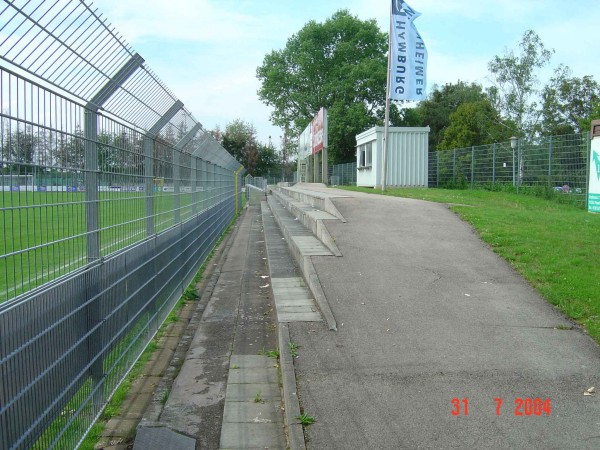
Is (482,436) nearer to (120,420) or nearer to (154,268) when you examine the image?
(120,420)

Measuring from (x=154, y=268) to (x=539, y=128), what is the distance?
29.8 m

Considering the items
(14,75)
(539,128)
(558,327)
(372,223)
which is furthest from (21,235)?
(539,128)

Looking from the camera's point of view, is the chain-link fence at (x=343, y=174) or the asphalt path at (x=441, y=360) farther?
the chain-link fence at (x=343, y=174)

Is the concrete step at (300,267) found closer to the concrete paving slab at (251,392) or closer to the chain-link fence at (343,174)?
the concrete paving slab at (251,392)

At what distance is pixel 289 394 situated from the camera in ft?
15.0

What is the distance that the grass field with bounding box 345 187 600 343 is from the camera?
6.62m

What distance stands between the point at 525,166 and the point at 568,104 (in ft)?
53.4

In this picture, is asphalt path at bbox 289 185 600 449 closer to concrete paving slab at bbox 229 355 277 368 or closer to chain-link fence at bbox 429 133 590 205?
concrete paving slab at bbox 229 355 277 368

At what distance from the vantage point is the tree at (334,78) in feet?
160

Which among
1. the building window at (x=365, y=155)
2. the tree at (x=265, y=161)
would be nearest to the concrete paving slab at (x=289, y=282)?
the building window at (x=365, y=155)

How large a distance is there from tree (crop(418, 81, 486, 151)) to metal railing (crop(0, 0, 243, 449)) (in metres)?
53.6

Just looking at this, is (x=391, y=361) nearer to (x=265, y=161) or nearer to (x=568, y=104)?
(x=568, y=104)

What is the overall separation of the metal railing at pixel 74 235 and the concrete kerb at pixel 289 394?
4.24 ft

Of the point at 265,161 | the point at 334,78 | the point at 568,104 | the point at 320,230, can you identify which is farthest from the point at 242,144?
the point at 320,230
